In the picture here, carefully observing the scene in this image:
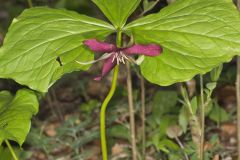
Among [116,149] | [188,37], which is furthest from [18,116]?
[116,149]

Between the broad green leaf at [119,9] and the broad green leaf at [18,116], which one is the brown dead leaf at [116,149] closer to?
the broad green leaf at [18,116]

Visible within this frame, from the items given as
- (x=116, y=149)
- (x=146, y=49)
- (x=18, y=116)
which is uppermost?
(x=146, y=49)

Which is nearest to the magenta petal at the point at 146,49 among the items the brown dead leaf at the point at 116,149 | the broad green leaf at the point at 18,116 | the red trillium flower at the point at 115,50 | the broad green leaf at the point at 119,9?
the red trillium flower at the point at 115,50

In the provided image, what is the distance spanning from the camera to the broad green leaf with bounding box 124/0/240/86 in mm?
1258

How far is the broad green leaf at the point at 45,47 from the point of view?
1330 mm

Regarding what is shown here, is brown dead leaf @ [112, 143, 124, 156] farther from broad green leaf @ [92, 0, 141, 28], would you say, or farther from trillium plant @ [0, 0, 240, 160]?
broad green leaf @ [92, 0, 141, 28]

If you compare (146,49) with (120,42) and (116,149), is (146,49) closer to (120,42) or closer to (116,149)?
(120,42)

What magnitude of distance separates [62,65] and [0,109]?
48cm

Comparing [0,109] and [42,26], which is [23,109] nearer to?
[0,109]

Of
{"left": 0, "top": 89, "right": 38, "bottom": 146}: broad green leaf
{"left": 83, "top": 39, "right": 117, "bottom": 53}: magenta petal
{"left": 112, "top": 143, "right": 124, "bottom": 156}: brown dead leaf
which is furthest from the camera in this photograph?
{"left": 112, "top": 143, "right": 124, "bottom": 156}: brown dead leaf

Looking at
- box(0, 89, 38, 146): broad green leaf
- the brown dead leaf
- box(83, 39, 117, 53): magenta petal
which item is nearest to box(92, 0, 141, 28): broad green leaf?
box(83, 39, 117, 53): magenta petal

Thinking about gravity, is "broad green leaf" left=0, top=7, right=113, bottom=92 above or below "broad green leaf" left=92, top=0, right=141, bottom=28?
below

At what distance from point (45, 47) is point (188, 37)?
0.36 m

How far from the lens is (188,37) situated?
130 cm
